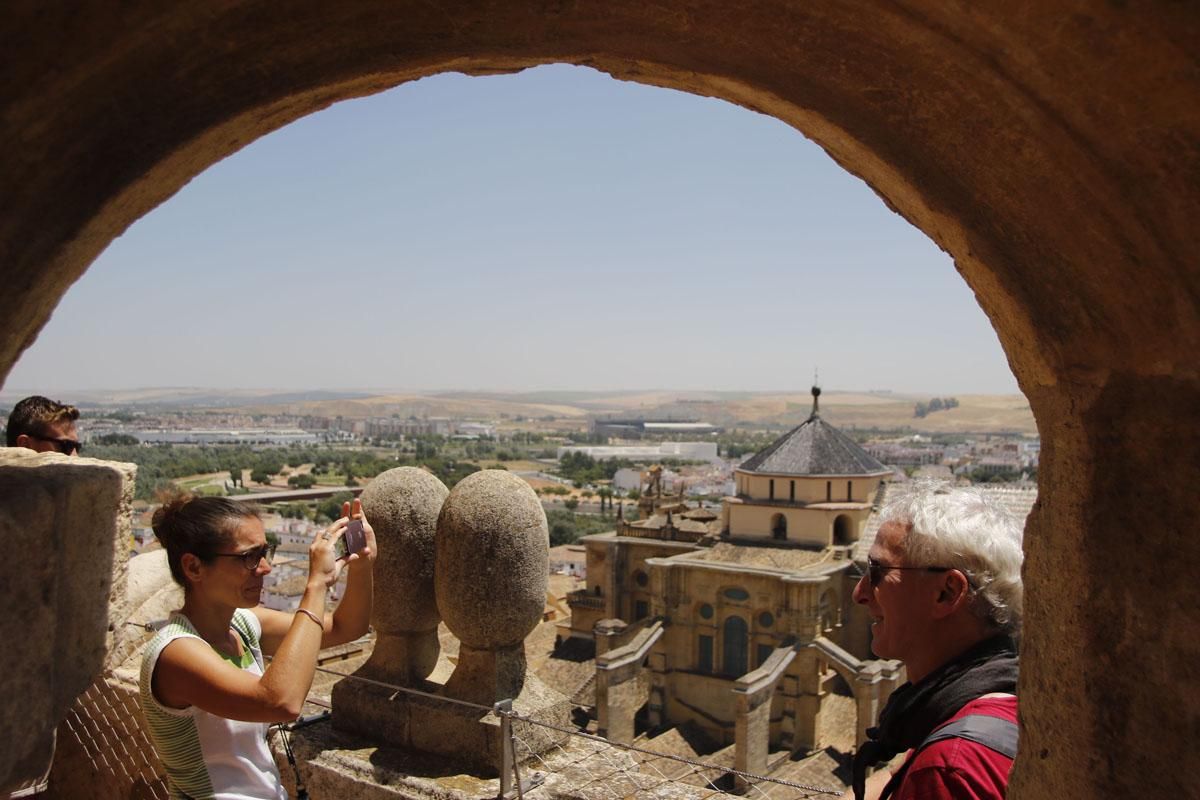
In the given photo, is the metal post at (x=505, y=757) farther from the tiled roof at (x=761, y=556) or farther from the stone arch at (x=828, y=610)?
the tiled roof at (x=761, y=556)

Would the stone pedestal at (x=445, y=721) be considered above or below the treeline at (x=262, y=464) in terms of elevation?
above

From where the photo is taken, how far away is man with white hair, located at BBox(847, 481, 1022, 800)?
2.05 meters

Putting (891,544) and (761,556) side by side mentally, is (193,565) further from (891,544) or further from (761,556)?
→ (761,556)

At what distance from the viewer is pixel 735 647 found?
24.3m

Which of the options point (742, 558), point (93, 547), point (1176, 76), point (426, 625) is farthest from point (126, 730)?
point (742, 558)

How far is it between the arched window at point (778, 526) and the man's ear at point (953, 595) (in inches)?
971

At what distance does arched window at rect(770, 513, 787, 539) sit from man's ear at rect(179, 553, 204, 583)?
24787 mm

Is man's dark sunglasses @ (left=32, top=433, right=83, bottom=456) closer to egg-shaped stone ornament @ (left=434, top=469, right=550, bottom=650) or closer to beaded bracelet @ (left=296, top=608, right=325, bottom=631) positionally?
beaded bracelet @ (left=296, top=608, right=325, bottom=631)

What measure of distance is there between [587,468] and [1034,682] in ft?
362

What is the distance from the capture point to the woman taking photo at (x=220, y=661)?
91.5 inches

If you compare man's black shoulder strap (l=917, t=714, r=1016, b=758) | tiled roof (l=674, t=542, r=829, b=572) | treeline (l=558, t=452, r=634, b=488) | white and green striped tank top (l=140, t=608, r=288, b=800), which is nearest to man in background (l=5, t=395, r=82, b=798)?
white and green striped tank top (l=140, t=608, r=288, b=800)

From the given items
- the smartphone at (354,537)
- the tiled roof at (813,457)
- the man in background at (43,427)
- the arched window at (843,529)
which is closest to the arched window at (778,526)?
the tiled roof at (813,457)

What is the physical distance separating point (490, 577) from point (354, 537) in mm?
1429

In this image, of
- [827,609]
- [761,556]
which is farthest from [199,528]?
[761,556]
